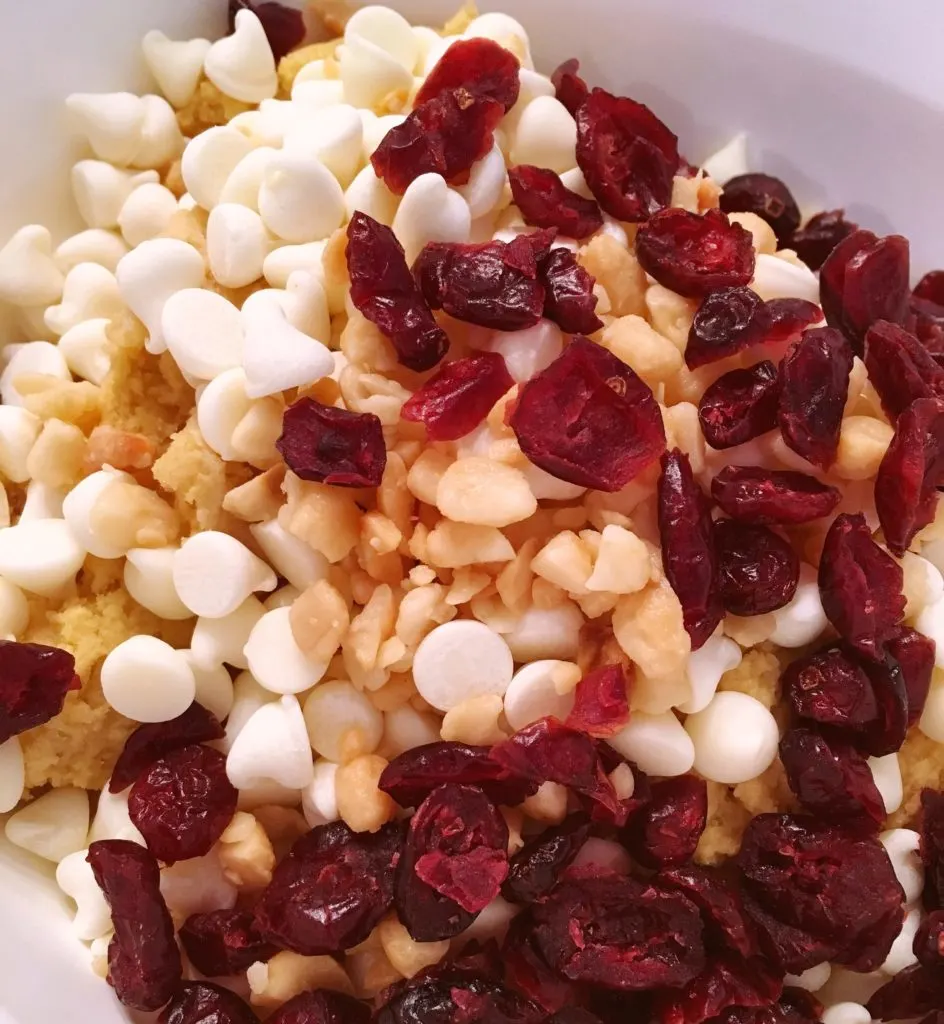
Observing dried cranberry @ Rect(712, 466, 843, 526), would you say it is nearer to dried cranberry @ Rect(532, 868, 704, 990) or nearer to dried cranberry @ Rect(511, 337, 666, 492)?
dried cranberry @ Rect(511, 337, 666, 492)

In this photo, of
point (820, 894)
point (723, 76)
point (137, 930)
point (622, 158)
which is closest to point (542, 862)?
point (820, 894)

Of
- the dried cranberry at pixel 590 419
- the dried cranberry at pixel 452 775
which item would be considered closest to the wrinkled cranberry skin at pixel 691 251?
the dried cranberry at pixel 590 419

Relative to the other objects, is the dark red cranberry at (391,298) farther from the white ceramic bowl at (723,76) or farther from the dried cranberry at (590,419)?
the white ceramic bowl at (723,76)

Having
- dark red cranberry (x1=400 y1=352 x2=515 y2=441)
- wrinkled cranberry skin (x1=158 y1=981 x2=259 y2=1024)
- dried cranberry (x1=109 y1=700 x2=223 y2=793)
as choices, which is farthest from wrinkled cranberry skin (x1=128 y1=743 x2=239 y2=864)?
dark red cranberry (x1=400 y1=352 x2=515 y2=441)

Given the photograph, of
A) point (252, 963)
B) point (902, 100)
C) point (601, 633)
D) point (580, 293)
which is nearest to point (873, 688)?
point (601, 633)

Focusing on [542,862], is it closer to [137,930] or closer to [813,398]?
[137,930]

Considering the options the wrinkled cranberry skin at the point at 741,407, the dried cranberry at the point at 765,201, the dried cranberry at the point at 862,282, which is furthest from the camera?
the dried cranberry at the point at 765,201
